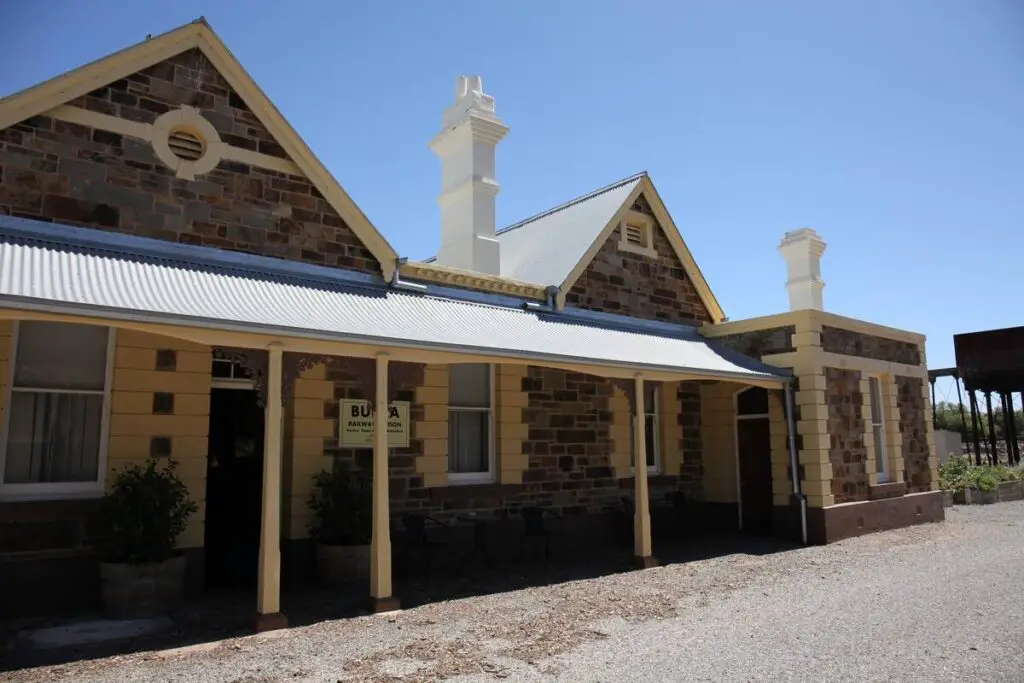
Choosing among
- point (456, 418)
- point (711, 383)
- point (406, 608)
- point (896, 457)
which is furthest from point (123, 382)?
point (896, 457)

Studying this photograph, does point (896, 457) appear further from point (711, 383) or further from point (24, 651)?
point (24, 651)

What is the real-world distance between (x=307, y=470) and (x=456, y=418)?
2.21m

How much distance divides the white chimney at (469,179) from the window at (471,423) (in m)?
2.27

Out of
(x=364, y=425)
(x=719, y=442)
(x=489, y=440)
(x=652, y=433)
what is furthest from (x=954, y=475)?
(x=364, y=425)

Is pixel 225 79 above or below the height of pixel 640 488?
above

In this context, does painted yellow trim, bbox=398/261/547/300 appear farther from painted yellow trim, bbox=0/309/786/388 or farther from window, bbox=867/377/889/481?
window, bbox=867/377/889/481

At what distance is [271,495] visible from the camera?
6.31m

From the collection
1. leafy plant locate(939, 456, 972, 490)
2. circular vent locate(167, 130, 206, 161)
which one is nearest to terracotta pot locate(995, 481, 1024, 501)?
leafy plant locate(939, 456, 972, 490)

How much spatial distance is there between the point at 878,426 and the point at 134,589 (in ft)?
37.7

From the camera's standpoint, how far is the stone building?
263 inches

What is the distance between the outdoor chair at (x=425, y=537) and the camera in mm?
8422

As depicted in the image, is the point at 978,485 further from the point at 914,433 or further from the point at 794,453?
the point at 794,453

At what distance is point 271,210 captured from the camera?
8.20 meters

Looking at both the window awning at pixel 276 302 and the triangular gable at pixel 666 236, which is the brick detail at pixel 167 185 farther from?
the triangular gable at pixel 666 236
